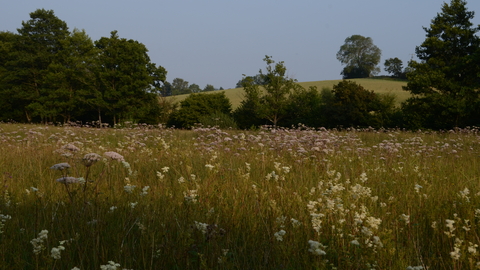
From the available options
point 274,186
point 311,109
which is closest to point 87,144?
point 274,186

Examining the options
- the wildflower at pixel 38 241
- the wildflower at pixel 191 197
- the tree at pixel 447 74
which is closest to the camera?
the wildflower at pixel 38 241

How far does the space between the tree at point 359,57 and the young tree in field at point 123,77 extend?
233 ft

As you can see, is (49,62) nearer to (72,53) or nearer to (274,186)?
(72,53)

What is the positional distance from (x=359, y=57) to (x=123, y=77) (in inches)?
3239

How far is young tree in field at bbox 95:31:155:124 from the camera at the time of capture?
1564 inches

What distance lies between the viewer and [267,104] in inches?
1467

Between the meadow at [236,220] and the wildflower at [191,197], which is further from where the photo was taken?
the wildflower at [191,197]

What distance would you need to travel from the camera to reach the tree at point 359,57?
9675 cm

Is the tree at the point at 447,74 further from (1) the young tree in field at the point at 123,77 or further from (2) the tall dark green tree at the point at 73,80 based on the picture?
(2) the tall dark green tree at the point at 73,80

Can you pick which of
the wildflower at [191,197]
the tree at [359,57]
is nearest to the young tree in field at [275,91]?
the wildflower at [191,197]

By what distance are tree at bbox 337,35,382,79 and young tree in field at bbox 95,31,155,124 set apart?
70988 mm

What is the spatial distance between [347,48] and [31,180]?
11027cm

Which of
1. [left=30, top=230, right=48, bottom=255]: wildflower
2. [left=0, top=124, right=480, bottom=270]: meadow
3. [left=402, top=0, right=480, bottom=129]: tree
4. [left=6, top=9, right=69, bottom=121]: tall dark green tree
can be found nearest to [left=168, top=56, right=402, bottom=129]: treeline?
[left=402, top=0, right=480, bottom=129]: tree

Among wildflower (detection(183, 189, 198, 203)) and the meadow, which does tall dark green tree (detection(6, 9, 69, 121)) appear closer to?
the meadow
